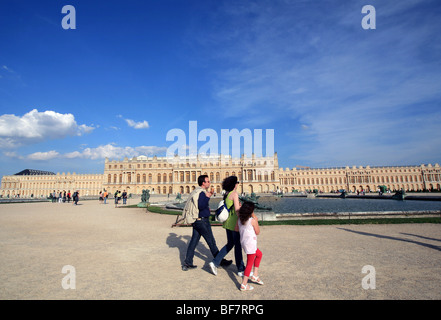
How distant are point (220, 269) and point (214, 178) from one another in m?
67.6

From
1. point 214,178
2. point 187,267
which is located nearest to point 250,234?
point 187,267

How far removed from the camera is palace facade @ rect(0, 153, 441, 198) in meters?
71.5

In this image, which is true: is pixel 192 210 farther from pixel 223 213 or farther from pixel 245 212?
pixel 245 212

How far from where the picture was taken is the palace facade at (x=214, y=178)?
235 feet

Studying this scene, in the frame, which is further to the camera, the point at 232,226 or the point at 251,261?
the point at 232,226

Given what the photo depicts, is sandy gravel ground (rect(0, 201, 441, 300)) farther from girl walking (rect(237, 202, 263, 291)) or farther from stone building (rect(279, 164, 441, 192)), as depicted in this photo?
stone building (rect(279, 164, 441, 192))

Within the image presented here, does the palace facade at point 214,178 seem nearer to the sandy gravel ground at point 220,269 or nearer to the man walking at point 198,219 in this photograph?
the sandy gravel ground at point 220,269

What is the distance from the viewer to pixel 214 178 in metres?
72.1

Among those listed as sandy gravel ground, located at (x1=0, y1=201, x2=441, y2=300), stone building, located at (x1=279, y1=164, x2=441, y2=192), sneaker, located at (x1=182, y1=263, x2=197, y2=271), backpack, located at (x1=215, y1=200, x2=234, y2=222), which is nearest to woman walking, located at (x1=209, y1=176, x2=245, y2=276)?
backpack, located at (x1=215, y1=200, x2=234, y2=222)

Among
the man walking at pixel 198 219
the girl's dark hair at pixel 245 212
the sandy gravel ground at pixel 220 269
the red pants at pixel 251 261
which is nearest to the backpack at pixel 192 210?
the man walking at pixel 198 219

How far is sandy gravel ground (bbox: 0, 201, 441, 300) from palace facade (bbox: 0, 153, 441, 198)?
203 ft
